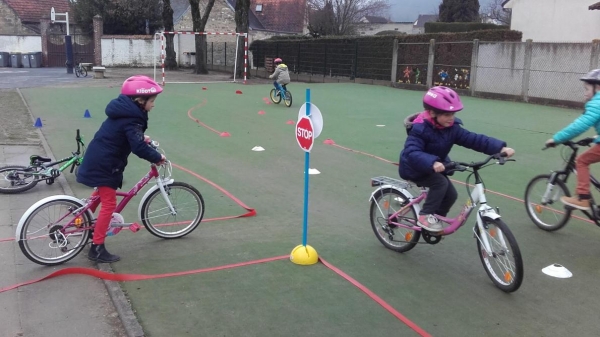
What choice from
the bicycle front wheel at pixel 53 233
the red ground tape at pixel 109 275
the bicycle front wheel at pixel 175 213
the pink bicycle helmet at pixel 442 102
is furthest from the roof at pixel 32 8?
the pink bicycle helmet at pixel 442 102

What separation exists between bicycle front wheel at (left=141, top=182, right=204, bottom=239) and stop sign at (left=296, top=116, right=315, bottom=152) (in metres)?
1.36

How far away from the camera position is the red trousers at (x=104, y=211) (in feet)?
16.3

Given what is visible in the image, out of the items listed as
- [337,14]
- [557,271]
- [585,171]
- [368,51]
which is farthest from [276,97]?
[337,14]

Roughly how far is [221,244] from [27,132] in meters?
7.84

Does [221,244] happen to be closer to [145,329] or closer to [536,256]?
[145,329]

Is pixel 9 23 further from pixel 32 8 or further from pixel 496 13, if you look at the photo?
pixel 496 13

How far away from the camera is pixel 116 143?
4.92 m

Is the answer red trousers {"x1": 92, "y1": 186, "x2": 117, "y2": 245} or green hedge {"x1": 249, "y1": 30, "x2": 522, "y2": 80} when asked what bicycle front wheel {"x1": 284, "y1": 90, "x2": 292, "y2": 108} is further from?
red trousers {"x1": 92, "y1": 186, "x2": 117, "y2": 245}

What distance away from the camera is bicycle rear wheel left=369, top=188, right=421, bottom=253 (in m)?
5.19

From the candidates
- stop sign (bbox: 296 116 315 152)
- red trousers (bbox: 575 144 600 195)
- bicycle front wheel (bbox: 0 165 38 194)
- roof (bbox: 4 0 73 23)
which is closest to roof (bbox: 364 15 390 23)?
roof (bbox: 4 0 73 23)

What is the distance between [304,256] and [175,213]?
1.43 meters

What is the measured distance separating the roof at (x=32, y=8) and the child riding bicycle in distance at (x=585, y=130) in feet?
182

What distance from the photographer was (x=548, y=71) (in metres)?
19.6

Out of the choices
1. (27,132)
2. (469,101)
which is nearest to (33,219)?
(27,132)
